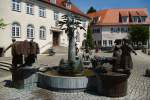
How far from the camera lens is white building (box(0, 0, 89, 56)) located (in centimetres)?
3116

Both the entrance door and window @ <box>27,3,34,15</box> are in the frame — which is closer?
window @ <box>27,3,34,15</box>

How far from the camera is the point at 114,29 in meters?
59.5

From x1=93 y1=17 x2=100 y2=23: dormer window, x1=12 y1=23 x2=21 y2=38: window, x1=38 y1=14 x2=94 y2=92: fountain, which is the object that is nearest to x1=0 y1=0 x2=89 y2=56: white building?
x1=12 y1=23 x2=21 y2=38: window

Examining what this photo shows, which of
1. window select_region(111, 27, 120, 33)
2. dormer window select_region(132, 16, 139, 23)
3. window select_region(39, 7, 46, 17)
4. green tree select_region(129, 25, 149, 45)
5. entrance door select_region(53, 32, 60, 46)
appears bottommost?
entrance door select_region(53, 32, 60, 46)

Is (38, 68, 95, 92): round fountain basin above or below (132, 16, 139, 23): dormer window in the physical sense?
below

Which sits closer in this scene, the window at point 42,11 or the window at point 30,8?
the window at point 30,8

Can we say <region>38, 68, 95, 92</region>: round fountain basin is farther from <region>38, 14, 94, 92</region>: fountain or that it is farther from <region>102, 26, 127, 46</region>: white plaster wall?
<region>102, 26, 127, 46</region>: white plaster wall

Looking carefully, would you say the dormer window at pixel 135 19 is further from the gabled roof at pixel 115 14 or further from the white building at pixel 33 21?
the white building at pixel 33 21

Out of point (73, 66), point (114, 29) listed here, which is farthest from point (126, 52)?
point (114, 29)

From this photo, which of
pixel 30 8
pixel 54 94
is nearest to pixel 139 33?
pixel 30 8

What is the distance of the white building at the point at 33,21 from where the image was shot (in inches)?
1227

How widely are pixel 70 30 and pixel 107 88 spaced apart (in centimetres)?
425

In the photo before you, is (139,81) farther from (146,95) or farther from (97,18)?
(97,18)

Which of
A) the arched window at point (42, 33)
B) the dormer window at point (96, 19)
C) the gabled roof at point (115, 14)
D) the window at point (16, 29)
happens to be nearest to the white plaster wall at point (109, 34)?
the gabled roof at point (115, 14)
